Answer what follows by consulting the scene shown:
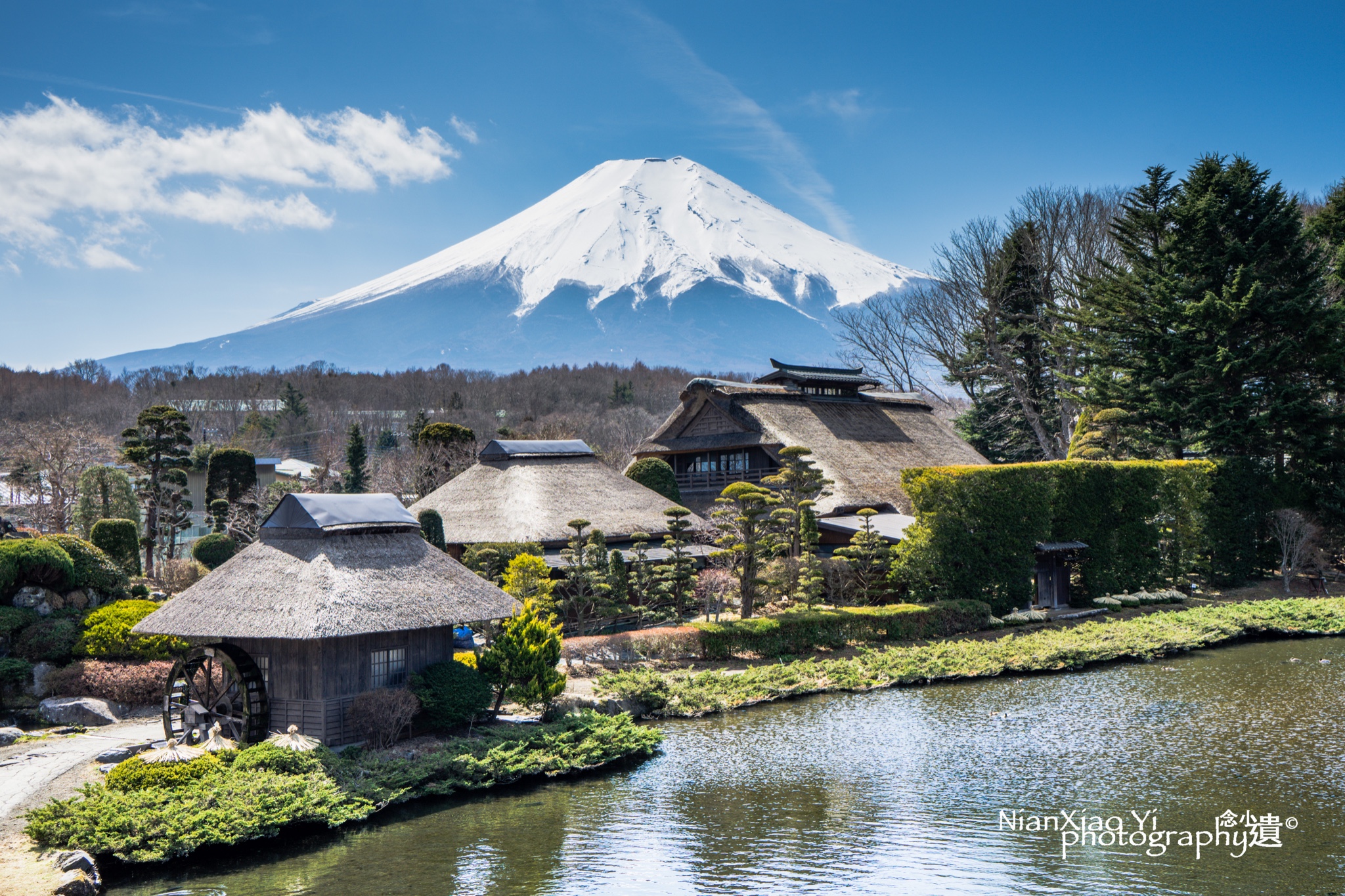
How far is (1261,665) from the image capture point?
21312 millimetres

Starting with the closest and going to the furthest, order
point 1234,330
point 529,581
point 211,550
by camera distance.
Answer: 1. point 529,581
2. point 211,550
3. point 1234,330

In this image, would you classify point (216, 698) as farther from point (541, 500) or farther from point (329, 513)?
point (541, 500)

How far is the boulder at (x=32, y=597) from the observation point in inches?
724

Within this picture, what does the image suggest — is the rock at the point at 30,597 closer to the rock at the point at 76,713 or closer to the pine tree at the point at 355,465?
the rock at the point at 76,713

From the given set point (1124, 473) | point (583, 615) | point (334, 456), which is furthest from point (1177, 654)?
point (334, 456)

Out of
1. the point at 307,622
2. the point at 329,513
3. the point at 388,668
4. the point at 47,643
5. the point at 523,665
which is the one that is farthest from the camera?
the point at 47,643

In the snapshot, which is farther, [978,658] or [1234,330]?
[1234,330]

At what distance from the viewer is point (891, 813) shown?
1251 cm

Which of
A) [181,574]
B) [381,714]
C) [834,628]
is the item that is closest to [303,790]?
[381,714]

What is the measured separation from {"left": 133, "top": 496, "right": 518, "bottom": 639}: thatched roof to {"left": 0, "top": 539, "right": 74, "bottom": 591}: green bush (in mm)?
4423

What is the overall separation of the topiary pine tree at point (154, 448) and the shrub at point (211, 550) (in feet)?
16.1

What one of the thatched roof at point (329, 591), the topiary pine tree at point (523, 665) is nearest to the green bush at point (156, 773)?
the thatched roof at point (329, 591)

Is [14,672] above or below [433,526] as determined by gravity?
below

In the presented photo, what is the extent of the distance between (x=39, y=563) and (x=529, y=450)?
16.1 m
